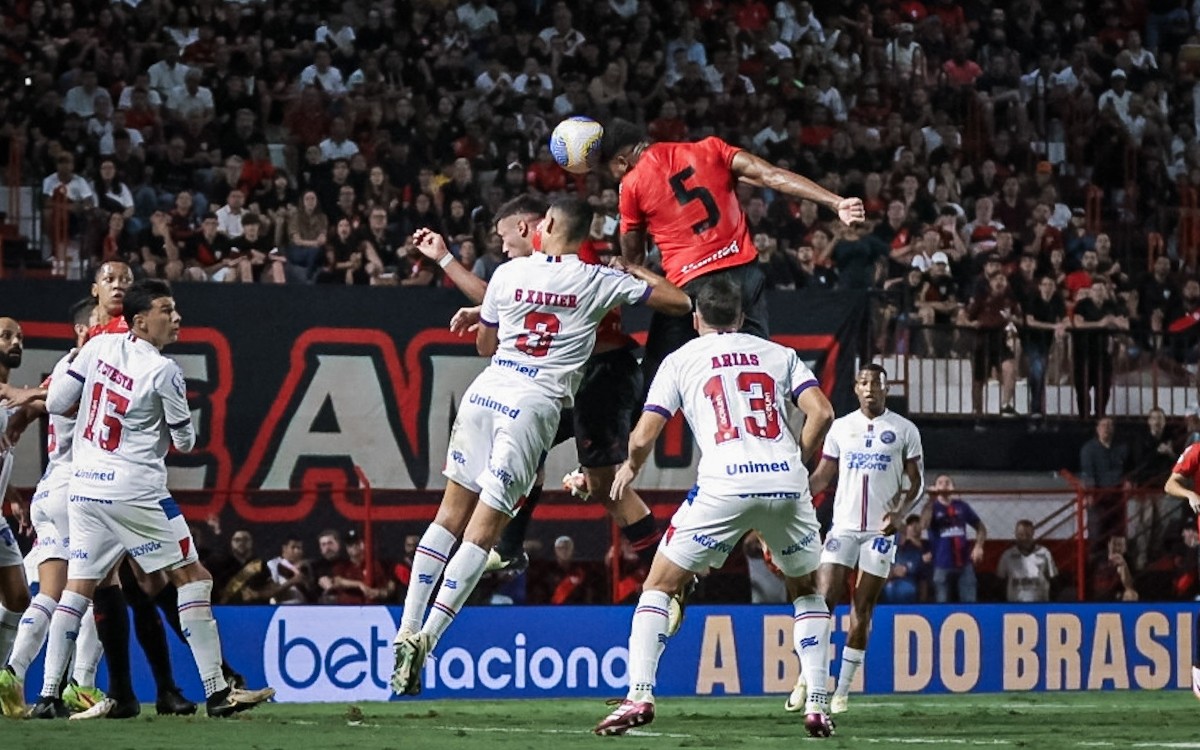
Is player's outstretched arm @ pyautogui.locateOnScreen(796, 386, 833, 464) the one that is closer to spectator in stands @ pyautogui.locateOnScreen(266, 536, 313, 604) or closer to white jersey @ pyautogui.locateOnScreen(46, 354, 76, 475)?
white jersey @ pyautogui.locateOnScreen(46, 354, 76, 475)

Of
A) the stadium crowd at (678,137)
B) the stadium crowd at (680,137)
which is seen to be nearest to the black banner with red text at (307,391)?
the stadium crowd at (678,137)

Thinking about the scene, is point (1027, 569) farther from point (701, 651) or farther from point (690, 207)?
point (690, 207)

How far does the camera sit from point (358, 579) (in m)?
17.2

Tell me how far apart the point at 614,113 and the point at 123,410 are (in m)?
13.6

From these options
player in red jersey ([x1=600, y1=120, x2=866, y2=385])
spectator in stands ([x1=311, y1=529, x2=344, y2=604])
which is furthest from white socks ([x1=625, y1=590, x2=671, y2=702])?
spectator in stands ([x1=311, y1=529, x2=344, y2=604])

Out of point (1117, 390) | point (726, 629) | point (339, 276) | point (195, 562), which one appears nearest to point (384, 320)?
Result: point (339, 276)

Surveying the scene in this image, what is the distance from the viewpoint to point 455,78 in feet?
77.3

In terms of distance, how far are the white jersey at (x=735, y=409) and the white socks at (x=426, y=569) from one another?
1604 mm

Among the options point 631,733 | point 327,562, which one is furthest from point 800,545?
point 327,562

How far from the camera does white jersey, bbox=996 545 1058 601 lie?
752 inches

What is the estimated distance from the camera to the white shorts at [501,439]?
33.9 feet

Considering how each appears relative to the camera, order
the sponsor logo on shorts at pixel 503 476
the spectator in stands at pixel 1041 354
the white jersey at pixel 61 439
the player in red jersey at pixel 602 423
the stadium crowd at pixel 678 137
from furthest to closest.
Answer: the spectator in stands at pixel 1041 354, the stadium crowd at pixel 678 137, the white jersey at pixel 61 439, the player in red jersey at pixel 602 423, the sponsor logo on shorts at pixel 503 476

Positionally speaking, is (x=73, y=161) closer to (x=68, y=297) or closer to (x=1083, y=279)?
(x=68, y=297)

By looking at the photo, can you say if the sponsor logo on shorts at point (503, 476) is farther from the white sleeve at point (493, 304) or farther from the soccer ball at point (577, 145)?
the soccer ball at point (577, 145)
